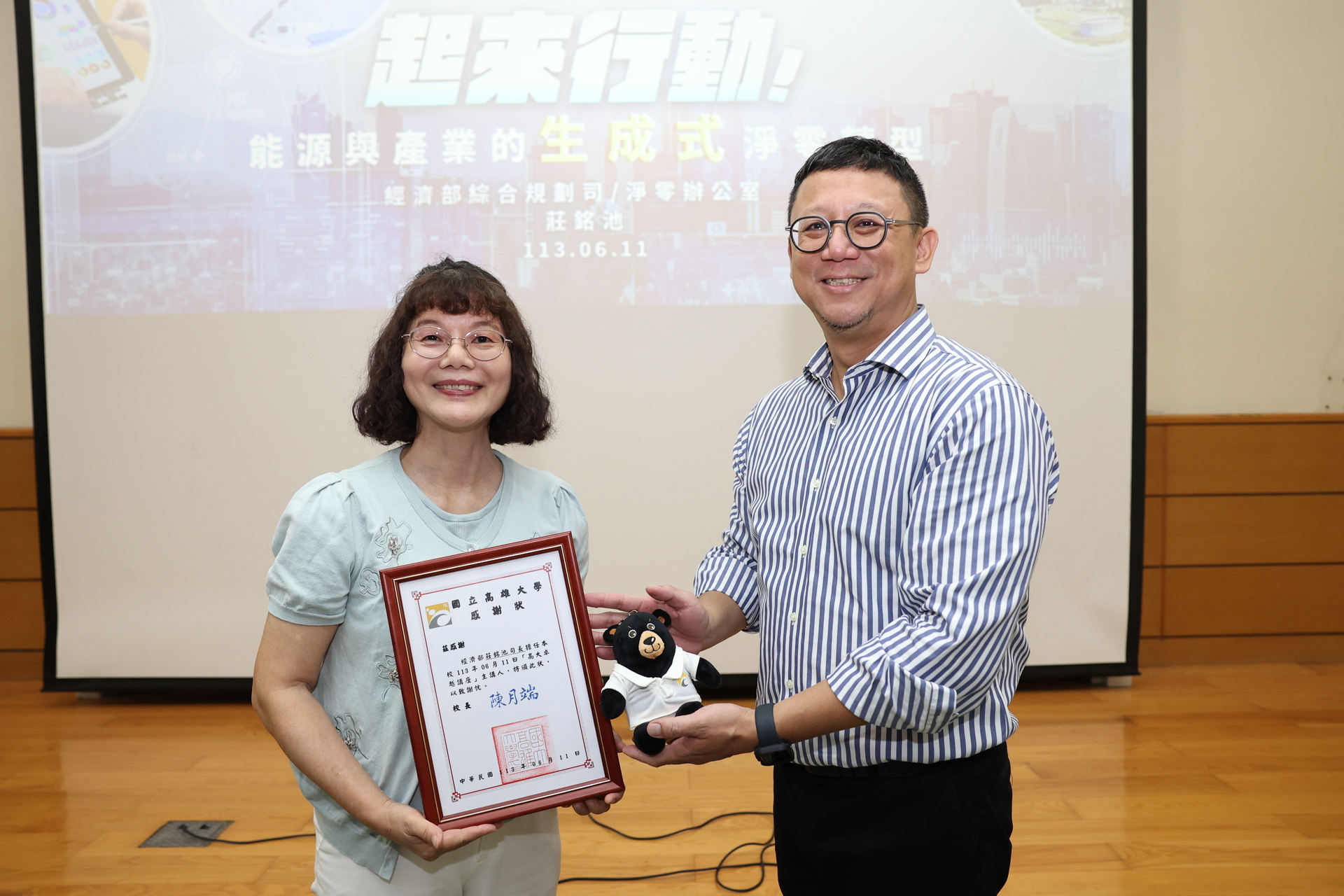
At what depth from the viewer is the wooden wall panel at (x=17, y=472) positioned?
152 inches

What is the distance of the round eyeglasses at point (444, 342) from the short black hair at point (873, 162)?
52 centimetres

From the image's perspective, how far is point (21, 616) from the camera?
390cm

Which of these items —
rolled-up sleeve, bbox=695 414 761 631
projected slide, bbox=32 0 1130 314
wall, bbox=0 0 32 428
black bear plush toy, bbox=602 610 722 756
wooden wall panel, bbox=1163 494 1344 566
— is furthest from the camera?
wooden wall panel, bbox=1163 494 1344 566

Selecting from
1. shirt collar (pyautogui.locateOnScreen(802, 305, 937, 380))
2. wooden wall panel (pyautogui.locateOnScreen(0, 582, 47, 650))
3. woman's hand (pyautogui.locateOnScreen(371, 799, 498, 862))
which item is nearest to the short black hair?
shirt collar (pyautogui.locateOnScreen(802, 305, 937, 380))

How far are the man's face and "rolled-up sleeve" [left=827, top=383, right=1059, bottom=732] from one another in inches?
8.4

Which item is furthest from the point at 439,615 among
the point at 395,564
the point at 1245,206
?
the point at 1245,206

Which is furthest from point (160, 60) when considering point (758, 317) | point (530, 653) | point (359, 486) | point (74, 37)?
point (530, 653)

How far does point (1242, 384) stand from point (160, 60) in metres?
4.37

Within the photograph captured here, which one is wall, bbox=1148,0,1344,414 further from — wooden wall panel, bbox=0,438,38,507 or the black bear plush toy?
Answer: wooden wall panel, bbox=0,438,38,507

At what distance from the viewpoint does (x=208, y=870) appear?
2.44 metres

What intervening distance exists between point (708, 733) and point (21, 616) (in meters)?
3.78

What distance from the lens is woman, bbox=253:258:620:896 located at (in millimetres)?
1236

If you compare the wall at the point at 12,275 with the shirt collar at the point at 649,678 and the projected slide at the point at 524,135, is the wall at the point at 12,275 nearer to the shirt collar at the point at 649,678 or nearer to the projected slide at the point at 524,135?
the projected slide at the point at 524,135

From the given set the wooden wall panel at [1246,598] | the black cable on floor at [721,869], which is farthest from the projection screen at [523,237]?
the black cable on floor at [721,869]
